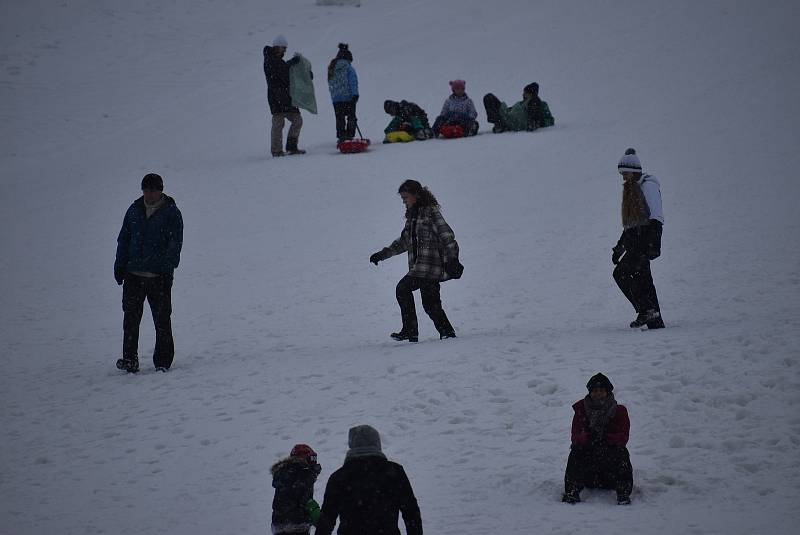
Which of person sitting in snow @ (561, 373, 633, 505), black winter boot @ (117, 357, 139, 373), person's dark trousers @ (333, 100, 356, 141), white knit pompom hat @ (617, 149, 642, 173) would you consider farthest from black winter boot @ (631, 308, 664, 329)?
person's dark trousers @ (333, 100, 356, 141)

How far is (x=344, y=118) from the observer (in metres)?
18.1

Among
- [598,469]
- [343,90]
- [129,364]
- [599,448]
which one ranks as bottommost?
[598,469]

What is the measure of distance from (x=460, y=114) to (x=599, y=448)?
13.4 m

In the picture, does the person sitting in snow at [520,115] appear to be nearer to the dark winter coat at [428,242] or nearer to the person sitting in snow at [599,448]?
the dark winter coat at [428,242]

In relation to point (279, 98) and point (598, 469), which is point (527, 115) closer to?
point (279, 98)

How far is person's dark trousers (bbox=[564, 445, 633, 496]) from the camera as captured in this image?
227 inches

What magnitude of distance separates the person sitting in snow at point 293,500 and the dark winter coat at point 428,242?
3910 mm

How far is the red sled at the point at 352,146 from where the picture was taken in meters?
17.6

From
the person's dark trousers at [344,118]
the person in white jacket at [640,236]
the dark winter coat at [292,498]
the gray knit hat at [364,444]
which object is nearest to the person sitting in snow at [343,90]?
the person's dark trousers at [344,118]

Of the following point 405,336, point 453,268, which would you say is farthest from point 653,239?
point 405,336

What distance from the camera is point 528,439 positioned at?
6789 mm

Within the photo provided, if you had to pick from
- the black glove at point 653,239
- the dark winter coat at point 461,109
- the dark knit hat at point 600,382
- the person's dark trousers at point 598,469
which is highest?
the dark winter coat at point 461,109

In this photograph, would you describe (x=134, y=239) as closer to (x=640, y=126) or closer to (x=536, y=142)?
(x=536, y=142)

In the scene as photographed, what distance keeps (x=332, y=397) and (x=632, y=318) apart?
377 cm
